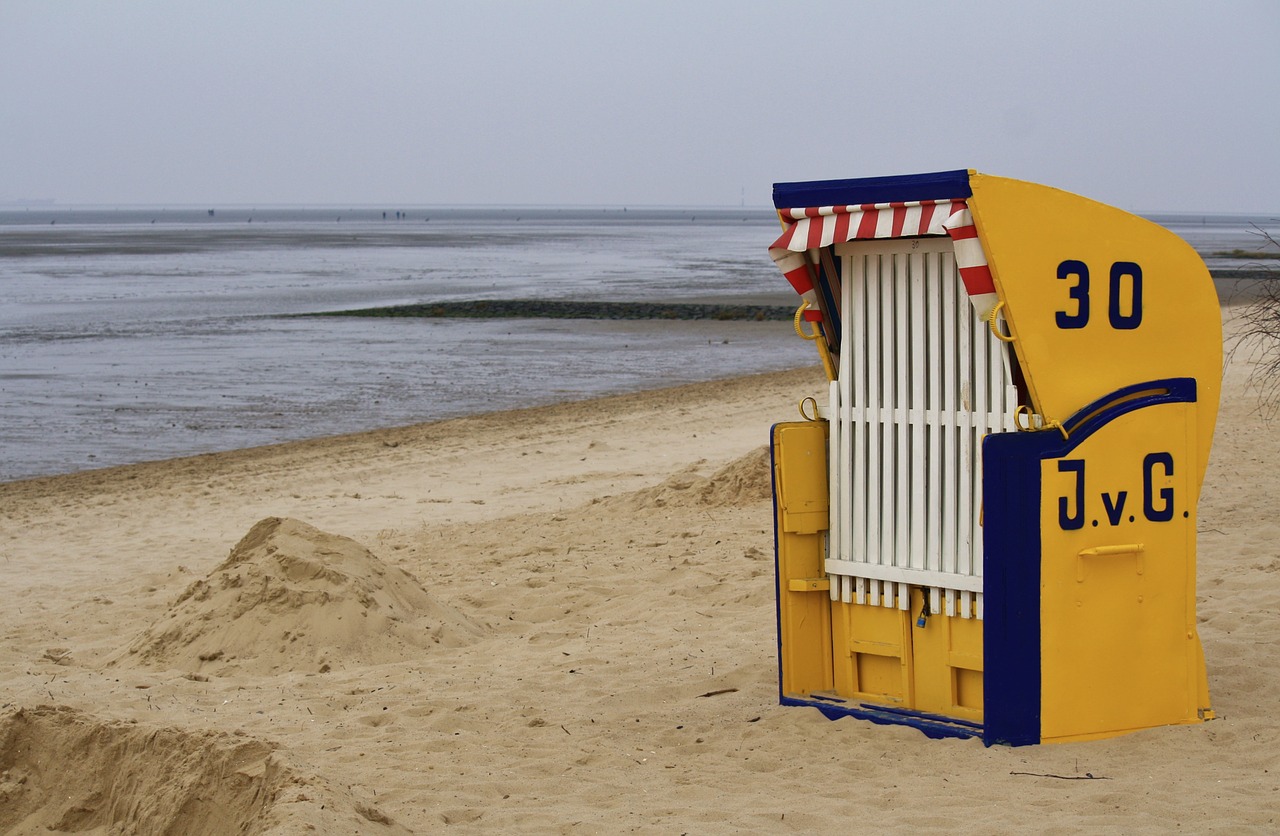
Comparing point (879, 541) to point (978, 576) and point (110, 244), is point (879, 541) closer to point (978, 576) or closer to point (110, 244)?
point (978, 576)

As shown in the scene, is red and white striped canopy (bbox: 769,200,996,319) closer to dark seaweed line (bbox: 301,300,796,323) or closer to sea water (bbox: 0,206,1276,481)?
sea water (bbox: 0,206,1276,481)

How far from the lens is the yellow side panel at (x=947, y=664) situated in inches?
221

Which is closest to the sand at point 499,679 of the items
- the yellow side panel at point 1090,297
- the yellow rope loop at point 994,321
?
the yellow side panel at point 1090,297

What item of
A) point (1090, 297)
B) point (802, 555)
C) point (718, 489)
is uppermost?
point (1090, 297)

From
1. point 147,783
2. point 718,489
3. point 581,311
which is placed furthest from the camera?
point 581,311

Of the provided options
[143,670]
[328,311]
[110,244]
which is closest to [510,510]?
[143,670]

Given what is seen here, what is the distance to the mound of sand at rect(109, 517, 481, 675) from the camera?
7480 mm

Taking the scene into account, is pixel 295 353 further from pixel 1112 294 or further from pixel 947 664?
pixel 1112 294

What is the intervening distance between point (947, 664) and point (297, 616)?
390cm

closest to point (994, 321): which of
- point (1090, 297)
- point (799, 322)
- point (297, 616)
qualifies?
point (1090, 297)

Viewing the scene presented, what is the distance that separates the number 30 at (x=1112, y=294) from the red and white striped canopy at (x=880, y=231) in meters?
0.36

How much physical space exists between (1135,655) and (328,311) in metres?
36.1

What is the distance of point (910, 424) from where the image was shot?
5.80 meters

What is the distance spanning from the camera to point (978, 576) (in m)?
5.52
